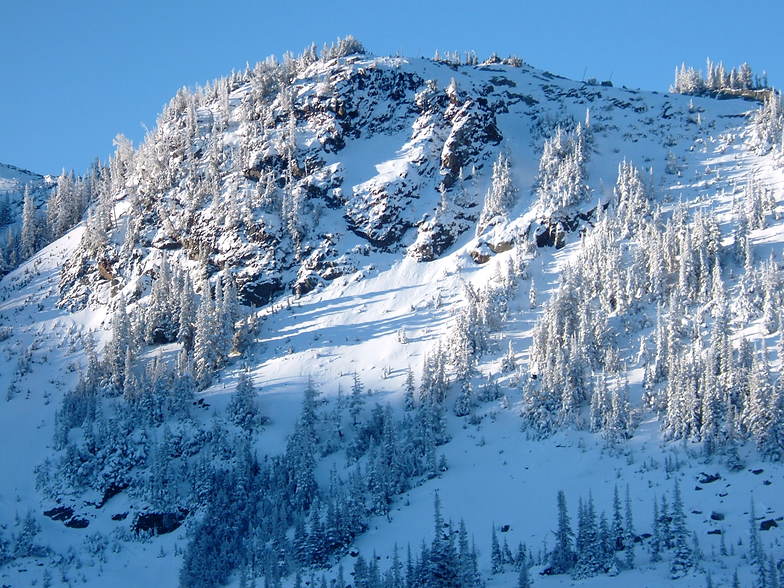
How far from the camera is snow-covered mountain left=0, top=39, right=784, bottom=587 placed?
2948 inches

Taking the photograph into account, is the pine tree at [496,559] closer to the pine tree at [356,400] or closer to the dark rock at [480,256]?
the pine tree at [356,400]

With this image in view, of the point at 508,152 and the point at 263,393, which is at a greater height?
the point at 508,152

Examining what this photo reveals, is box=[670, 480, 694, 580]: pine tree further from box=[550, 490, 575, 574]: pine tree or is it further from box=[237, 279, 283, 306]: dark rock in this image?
box=[237, 279, 283, 306]: dark rock

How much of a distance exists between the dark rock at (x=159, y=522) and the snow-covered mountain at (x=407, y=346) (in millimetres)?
217

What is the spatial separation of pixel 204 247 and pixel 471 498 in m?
63.9

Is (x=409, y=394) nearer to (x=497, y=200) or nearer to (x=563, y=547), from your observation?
(x=563, y=547)

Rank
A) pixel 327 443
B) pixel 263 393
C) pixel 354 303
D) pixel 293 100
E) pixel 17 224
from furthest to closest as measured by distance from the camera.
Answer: pixel 17 224
pixel 293 100
pixel 354 303
pixel 263 393
pixel 327 443

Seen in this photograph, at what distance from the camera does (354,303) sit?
117 metres

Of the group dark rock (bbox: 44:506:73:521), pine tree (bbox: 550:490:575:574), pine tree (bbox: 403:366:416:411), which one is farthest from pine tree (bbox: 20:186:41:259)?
pine tree (bbox: 550:490:575:574)

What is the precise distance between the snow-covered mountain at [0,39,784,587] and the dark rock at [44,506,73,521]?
2.10 ft

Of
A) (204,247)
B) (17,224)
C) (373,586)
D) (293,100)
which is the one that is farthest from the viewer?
(17,224)

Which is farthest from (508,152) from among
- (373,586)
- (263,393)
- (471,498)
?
(373,586)

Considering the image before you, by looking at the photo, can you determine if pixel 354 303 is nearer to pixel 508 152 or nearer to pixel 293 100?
pixel 508 152

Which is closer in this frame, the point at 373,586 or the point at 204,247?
the point at 373,586
